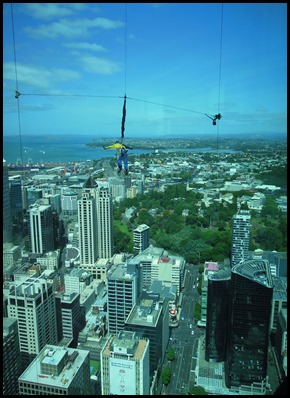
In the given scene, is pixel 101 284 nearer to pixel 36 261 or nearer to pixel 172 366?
pixel 36 261

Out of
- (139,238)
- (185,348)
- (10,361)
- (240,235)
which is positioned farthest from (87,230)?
(10,361)

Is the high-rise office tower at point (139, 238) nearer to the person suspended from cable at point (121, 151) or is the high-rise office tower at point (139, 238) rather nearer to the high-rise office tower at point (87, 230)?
the high-rise office tower at point (87, 230)

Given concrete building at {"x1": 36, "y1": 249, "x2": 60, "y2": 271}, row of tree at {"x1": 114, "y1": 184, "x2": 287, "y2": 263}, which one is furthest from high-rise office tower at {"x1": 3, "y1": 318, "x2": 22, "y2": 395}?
row of tree at {"x1": 114, "y1": 184, "x2": 287, "y2": 263}

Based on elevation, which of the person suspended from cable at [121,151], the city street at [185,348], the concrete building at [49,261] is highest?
the person suspended from cable at [121,151]

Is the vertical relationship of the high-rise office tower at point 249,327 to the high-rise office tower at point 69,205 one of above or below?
below

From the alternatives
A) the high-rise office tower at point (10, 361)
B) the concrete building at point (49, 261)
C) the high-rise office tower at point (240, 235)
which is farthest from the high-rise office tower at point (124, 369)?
the concrete building at point (49, 261)

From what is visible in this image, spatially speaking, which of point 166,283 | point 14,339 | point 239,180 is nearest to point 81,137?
point 14,339

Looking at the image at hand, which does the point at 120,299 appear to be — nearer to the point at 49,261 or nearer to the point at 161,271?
the point at 161,271
